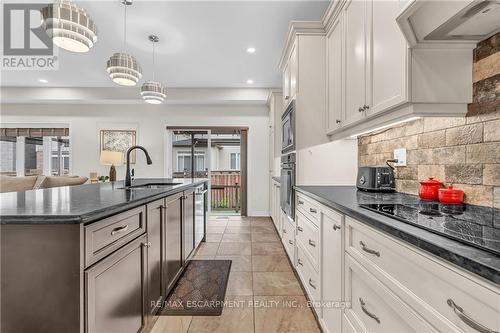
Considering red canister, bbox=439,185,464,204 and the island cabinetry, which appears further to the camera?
the island cabinetry

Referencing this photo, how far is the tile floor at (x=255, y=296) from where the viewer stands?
1.69 metres

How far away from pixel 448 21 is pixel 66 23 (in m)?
2.23

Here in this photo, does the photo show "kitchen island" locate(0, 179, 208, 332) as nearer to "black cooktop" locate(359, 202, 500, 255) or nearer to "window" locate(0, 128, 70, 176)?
"black cooktop" locate(359, 202, 500, 255)

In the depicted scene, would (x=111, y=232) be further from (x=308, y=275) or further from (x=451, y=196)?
(x=451, y=196)

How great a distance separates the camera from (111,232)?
1.13 metres

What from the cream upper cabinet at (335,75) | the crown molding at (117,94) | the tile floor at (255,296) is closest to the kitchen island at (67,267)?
the tile floor at (255,296)

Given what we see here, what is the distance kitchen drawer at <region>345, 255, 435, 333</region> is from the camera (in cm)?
77

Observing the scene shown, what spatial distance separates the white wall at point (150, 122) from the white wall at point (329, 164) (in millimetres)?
3121

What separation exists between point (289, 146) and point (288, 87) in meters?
0.75

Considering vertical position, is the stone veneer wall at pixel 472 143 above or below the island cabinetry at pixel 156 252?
above

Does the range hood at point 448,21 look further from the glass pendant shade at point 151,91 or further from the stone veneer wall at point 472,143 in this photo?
the glass pendant shade at point 151,91

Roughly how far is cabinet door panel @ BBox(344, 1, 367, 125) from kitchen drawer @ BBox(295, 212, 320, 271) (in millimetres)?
875

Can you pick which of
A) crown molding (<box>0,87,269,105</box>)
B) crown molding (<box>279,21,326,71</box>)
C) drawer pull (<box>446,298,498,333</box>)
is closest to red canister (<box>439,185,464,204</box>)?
drawer pull (<box>446,298,498,333</box>)

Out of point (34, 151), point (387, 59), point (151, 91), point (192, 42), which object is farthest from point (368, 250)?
point (34, 151)
